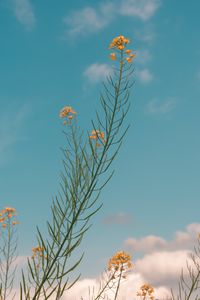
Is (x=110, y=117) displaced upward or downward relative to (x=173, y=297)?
upward

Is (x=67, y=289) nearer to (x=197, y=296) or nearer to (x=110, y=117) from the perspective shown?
(x=110, y=117)

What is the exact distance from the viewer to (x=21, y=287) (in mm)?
2779

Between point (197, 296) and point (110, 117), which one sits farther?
point (197, 296)

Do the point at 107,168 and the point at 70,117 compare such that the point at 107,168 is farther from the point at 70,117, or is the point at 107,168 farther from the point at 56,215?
the point at 70,117

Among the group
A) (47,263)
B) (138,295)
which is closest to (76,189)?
(47,263)

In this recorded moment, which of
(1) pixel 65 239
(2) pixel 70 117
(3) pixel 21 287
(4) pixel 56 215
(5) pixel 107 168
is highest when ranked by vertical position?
(2) pixel 70 117

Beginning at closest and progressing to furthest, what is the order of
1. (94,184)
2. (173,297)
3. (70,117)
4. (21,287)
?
(21,287) → (94,184) → (70,117) → (173,297)

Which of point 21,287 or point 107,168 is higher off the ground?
point 107,168

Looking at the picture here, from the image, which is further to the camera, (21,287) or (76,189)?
(76,189)

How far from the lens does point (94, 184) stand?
2.96 meters

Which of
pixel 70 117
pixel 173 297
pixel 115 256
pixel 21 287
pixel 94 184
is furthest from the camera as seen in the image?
pixel 115 256

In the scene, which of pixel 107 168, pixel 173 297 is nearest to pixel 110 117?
pixel 107 168

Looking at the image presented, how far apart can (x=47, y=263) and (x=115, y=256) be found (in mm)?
3128

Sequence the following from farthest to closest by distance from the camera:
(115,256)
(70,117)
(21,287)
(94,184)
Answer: (115,256) < (70,117) < (94,184) < (21,287)
